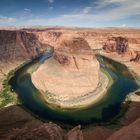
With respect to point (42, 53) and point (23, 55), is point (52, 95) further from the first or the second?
point (42, 53)

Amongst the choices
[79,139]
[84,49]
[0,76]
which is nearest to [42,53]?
[0,76]

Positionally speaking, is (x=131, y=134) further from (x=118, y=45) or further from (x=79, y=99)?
(x=118, y=45)

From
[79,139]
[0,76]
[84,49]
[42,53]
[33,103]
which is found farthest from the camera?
[42,53]

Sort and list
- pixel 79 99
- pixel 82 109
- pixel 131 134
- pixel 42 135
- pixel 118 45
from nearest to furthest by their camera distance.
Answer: pixel 42 135 → pixel 131 134 → pixel 82 109 → pixel 79 99 → pixel 118 45

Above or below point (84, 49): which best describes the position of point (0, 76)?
below

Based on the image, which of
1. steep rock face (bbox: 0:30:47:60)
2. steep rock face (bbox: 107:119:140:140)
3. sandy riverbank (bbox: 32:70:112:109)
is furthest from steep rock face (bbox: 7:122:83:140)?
steep rock face (bbox: 0:30:47:60)

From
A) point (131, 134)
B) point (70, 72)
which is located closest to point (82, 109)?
point (70, 72)

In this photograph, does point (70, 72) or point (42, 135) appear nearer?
point (42, 135)
